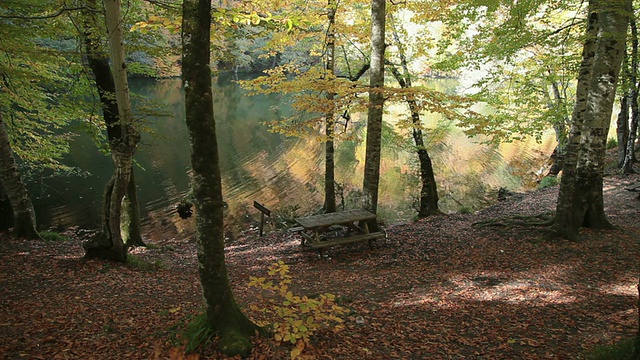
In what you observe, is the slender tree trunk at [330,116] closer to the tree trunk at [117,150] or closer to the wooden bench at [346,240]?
the wooden bench at [346,240]

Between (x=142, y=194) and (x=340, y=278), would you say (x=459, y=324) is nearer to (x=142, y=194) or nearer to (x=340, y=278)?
(x=340, y=278)

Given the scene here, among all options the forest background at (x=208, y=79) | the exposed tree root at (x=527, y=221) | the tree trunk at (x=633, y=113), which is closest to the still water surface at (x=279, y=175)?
the forest background at (x=208, y=79)

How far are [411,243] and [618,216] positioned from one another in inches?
221

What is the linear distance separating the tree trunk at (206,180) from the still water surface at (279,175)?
836 cm

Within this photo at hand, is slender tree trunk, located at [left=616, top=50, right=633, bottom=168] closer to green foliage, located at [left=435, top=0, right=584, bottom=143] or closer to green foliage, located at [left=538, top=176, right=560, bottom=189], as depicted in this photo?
green foliage, located at [left=435, top=0, right=584, bottom=143]

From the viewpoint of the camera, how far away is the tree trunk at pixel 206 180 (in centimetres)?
382

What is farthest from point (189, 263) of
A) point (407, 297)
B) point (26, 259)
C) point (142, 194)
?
point (142, 194)

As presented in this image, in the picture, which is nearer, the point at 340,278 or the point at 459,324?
the point at 459,324

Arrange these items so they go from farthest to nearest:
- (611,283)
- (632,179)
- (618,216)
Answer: (632,179) < (618,216) < (611,283)

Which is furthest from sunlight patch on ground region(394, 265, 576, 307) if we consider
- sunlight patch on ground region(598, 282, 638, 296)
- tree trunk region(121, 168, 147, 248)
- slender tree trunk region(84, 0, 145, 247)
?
tree trunk region(121, 168, 147, 248)

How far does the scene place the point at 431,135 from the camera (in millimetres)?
16578

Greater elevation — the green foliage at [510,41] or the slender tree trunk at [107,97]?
the green foliage at [510,41]

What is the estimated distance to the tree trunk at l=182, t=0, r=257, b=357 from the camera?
382 centimetres


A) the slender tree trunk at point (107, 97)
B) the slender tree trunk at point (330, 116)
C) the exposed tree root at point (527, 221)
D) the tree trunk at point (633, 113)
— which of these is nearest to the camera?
the slender tree trunk at point (107, 97)
